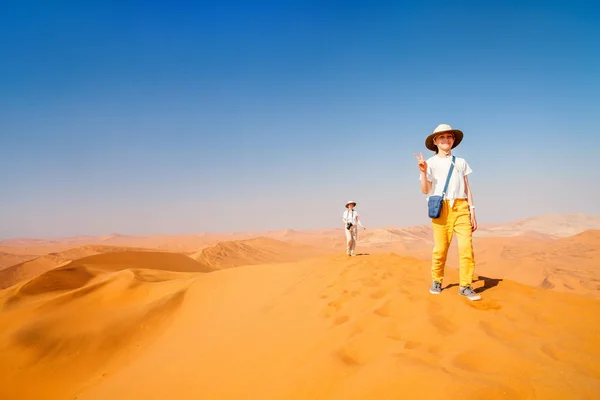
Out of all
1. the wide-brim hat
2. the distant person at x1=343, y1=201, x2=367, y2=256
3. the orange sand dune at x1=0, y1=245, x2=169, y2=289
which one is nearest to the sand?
the wide-brim hat

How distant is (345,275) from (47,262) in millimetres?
19997

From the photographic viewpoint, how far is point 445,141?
3863 millimetres

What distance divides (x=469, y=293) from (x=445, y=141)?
193 cm

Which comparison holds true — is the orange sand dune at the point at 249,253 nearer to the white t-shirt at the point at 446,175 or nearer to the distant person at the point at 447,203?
the distant person at the point at 447,203

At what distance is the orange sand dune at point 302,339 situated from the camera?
198 centimetres

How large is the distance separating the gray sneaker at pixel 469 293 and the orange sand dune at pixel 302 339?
0.40 ft

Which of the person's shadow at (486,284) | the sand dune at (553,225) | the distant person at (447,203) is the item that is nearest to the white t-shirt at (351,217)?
the person's shadow at (486,284)

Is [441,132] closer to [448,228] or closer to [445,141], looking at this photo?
[445,141]

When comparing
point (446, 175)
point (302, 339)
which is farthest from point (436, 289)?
point (302, 339)

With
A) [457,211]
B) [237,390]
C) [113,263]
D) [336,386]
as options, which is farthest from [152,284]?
[457,211]

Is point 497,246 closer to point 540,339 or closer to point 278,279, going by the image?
point 278,279

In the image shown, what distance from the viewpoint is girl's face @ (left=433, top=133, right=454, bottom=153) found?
387cm

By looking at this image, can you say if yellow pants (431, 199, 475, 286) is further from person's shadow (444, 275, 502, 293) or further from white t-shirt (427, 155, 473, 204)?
person's shadow (444, 275, 502, 293)

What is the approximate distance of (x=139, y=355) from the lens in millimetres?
4500
